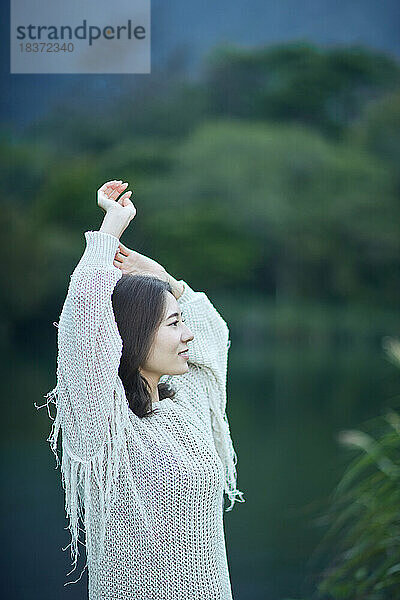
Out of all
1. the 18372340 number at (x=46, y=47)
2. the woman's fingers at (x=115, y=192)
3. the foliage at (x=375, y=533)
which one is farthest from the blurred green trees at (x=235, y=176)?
the woman's fingers at (x=115, y=192)

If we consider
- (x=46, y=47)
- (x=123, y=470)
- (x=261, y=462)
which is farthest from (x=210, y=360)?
(x=46, y=47)

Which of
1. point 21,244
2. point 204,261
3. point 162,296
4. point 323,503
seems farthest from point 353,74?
point 162,296

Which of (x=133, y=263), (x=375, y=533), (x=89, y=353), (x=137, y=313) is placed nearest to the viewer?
(x=89, y=353)

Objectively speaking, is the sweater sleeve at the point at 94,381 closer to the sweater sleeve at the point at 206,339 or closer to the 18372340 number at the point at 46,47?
the sweater sleeve at the point at 206,339

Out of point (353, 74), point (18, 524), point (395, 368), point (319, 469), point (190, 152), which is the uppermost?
point (353, 74)

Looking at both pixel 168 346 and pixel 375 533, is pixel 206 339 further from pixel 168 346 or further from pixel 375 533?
pixel 375 533

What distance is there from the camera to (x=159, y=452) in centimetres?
162

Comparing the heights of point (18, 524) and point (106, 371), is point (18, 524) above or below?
below

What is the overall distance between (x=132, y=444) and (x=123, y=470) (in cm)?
5

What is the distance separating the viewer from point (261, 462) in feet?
10.3

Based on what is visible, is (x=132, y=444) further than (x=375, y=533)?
No

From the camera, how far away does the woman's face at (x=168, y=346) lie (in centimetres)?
167

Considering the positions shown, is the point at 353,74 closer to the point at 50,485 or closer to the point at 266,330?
the point at 266,330

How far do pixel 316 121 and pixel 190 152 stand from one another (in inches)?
18.2
